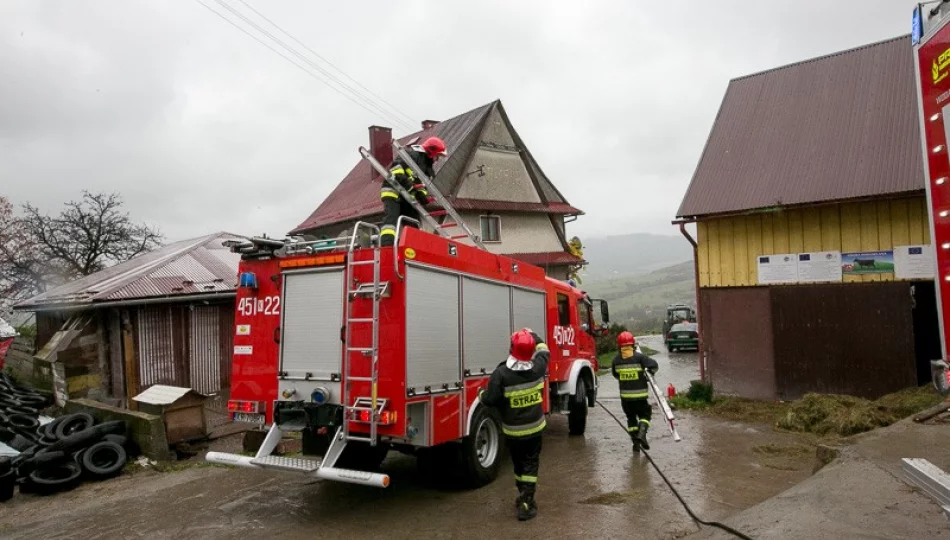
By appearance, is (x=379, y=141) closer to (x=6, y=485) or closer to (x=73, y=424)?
(x=73, y=424)

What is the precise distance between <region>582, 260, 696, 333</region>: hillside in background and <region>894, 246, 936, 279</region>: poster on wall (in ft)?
114

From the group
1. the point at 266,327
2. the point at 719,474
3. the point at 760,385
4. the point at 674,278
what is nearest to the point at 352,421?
the point at 266,327

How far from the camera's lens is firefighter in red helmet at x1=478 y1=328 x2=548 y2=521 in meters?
5.80

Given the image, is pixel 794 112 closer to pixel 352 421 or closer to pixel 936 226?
pixel 936 226

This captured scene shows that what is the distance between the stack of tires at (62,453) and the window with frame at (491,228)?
15679 millimetres

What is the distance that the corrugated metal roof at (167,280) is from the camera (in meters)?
11.9

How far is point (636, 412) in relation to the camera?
8.48 m

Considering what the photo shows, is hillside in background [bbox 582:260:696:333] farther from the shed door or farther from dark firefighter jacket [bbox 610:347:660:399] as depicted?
dark firefighter jacket [bbox 610:347:660:399]

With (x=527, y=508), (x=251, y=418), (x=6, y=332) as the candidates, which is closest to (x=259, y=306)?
(x=251, y=418)

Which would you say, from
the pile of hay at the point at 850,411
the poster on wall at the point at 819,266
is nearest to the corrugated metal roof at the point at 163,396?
the pile of hay at the point at 850,411

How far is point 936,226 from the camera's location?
4062 mm

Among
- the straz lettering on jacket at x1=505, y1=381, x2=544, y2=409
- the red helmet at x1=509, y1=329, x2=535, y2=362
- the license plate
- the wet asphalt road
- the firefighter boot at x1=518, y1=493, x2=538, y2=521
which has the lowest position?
the wet asphalt road

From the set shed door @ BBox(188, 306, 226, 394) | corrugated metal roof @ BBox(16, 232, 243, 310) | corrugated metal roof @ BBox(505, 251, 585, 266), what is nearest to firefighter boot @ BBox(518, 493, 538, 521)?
corrugated metal roof @ BBox(16, 232, 243, 310)

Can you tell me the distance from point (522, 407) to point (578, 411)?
4.23 metres
